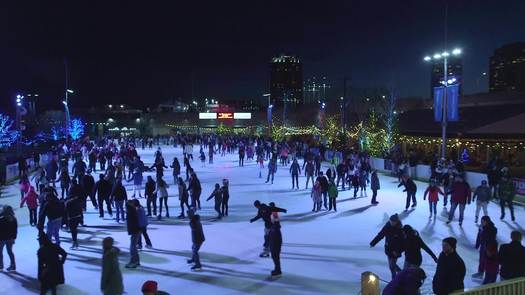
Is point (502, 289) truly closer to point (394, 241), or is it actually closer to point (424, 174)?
point (394, 241)

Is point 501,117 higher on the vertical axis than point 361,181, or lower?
higher

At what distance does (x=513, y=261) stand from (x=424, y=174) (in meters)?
17.7

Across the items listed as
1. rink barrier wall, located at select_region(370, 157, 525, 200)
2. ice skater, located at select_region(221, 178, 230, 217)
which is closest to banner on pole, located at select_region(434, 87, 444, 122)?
rink barrier wall, located at select_region(370, 157, 525, 200)

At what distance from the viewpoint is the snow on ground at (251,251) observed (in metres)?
8.37

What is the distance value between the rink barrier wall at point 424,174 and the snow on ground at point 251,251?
6.38ft

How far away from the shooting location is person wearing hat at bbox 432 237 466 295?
6.02 meters

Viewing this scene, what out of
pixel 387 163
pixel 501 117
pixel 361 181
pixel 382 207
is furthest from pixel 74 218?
pixel 501 117

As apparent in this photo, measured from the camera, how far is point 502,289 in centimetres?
522

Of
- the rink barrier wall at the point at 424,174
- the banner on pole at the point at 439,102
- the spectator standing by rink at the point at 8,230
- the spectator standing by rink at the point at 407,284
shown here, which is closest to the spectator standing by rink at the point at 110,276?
the spectator standing by rink at the point at 8,230

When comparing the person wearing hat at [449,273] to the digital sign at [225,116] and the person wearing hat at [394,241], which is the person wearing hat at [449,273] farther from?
the digital sign at [225,116]

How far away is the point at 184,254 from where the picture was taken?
33.7 ft

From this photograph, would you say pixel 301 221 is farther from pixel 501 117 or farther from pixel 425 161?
pixel 501 117

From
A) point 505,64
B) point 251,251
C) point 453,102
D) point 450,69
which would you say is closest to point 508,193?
point 251,251

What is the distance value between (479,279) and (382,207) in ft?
25.0
